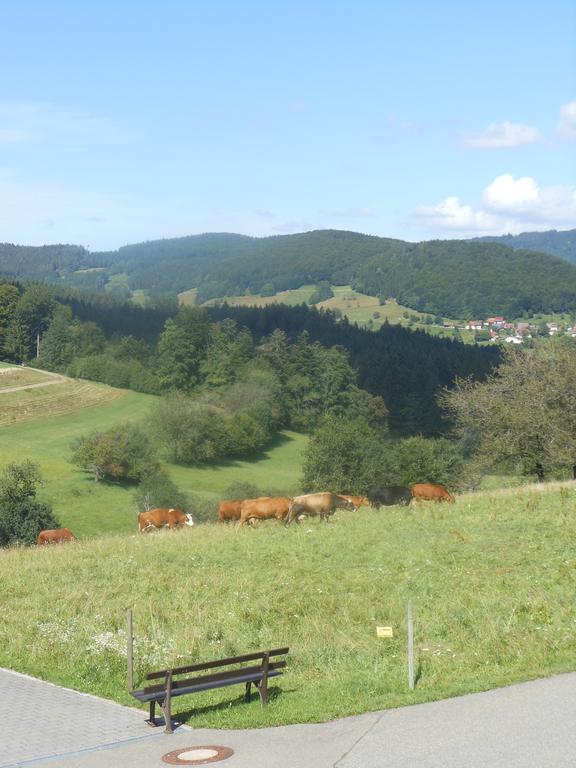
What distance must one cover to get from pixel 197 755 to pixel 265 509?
70.5ft

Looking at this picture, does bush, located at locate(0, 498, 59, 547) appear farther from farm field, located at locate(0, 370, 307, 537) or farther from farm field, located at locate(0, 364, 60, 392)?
farm field, located at locate(0, 364, 60, 392)

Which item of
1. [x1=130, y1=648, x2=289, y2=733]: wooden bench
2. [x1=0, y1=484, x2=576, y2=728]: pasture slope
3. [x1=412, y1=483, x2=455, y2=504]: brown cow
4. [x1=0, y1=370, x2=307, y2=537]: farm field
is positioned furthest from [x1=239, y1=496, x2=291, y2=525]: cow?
[x1=0, y1=370, x2=307, y2=537]: farm field

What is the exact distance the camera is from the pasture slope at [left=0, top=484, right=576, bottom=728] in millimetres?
14914

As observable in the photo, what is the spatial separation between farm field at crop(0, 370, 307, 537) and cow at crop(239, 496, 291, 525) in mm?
33371

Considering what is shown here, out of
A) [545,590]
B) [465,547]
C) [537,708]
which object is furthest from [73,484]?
[537,708]

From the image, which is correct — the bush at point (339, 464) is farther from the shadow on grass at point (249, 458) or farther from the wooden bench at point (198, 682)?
the wooden bench at point (198, 682)

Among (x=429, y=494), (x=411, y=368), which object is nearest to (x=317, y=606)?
(x=429, y=494)

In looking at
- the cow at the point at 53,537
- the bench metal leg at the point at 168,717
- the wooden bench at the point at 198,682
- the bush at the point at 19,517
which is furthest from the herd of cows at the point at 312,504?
the bench metal leg at the point at 168,717

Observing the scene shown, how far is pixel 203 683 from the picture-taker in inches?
553

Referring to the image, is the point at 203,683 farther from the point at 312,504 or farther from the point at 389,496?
the point at 389,496

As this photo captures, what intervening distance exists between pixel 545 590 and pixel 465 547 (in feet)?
17.5

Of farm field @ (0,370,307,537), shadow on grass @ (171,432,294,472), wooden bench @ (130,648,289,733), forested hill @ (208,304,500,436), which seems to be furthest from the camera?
forested hill @ (208,304,500,436)

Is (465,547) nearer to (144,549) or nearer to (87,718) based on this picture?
(144,549)

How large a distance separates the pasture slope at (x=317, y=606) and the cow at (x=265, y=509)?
12.1 ft
